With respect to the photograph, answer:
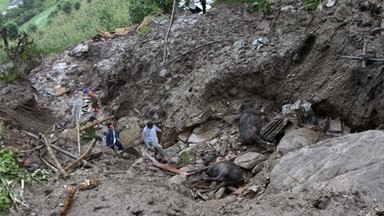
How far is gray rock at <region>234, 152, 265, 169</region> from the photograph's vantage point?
7.53 meters

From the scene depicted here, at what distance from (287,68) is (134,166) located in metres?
3.72

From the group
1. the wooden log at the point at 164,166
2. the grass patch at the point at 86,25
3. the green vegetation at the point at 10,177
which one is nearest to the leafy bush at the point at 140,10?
the grass patch at the point at 86,25

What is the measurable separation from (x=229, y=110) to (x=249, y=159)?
1.86 metres

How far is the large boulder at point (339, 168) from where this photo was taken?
4945 millimetres

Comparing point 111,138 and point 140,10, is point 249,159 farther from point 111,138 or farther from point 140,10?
point 140,10

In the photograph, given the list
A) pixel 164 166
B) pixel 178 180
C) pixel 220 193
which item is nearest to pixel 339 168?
pixel 220 193

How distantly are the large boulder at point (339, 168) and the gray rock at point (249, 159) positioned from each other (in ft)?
4.35

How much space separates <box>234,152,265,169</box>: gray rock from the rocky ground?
0.02m

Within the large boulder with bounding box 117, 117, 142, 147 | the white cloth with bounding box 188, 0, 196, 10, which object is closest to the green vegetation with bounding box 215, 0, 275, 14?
the white cloth with bounding box 188, 0, 196, 10

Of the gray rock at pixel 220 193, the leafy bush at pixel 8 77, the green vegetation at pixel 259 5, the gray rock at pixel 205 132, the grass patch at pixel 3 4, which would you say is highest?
the green vegetation at pixel 259 5

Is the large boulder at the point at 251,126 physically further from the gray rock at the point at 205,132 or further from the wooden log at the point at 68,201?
the wooden log at the point at 68,201

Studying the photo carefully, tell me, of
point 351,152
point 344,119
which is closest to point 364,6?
point 344,119

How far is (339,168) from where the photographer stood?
214 inches

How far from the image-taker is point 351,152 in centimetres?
550
